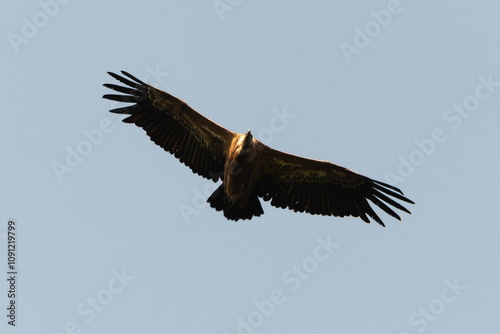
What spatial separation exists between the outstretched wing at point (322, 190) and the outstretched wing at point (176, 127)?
1055mm

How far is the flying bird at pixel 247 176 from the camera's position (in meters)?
16.1

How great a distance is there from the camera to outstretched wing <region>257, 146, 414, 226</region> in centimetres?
1622

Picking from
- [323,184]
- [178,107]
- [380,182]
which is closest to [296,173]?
[323,184]

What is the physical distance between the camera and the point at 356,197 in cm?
1655

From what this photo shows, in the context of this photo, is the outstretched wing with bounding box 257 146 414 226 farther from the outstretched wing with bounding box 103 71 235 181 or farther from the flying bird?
the outstretched wing with bounding box 103 71 235 181

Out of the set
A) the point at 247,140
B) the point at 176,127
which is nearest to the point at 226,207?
the point at 247,140

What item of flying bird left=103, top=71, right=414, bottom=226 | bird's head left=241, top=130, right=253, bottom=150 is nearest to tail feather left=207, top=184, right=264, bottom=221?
flying bird left=103, top=71, right=414, bottom=226

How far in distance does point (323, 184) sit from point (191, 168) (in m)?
2.60

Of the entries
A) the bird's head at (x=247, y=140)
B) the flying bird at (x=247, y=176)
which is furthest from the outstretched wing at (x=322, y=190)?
the bird's head at (x=247, y=140)

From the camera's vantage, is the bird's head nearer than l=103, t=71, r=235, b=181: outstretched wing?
Yes

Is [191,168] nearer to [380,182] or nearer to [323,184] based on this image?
[323,184]

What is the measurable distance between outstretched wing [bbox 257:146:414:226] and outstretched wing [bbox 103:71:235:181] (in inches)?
41.6

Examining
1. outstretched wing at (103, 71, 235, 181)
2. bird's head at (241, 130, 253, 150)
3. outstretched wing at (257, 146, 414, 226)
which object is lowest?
outstretched wing at (257, 146, 414, 226)

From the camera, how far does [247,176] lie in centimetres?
1587
